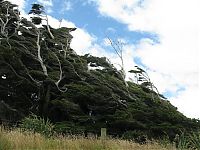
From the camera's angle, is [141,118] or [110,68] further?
[110,68]

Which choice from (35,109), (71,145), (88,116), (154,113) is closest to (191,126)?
(154,113)

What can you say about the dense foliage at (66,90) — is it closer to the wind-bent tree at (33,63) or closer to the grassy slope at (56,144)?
the wind-bent tree at (33,63)

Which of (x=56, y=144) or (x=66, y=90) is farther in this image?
(x=66, y=90)

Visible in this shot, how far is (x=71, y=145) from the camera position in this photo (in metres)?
13.6

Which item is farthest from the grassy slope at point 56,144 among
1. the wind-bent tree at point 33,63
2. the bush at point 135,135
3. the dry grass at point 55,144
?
the wind-bent tree at point 33,63

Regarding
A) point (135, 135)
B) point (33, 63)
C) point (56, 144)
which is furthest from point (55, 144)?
point (33, 63)

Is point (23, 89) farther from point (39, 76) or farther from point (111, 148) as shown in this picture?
point (111, 148)

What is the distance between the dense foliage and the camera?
2967cm

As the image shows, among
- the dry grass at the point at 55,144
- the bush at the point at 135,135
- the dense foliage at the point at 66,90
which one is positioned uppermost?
the dense foliage at the point at 66,90

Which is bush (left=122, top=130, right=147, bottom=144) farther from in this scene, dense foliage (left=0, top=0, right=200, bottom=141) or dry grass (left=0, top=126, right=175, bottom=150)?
dry grass (left=0, top=126, right=175, bottom=150)

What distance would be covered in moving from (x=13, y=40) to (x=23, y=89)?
148 inches

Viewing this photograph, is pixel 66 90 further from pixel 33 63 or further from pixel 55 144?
pixel 55 144

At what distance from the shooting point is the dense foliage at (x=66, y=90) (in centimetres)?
2967

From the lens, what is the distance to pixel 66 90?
106 feet
